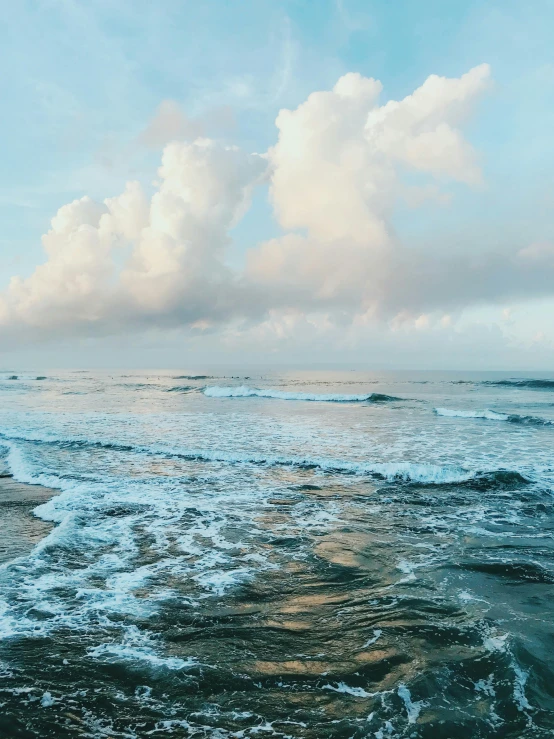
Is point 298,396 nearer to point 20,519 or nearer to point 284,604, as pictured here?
point 20,519

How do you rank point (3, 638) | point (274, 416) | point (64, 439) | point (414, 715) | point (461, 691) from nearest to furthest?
point (414, 715) < point (461, 691) < point (3, 638) < point (64, 439) < point (274, 416)

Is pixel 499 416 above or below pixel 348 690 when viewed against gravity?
below

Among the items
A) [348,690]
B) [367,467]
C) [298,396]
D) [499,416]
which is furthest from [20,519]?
[298,396]

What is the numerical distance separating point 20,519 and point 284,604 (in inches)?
310

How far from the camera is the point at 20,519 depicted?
1130 cm

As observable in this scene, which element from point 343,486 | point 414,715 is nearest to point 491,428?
point 343,486

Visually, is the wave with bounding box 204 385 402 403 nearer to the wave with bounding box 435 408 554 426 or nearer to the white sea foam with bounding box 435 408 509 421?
the white sea foam with bounding box 435 408 509 421

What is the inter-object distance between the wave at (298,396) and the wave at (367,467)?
109ft

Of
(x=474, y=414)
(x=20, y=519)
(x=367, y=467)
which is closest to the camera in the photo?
(x=20, y=519)

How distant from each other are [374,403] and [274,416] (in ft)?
55.0

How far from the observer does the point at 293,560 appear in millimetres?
8727

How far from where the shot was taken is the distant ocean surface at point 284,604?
4.67 m

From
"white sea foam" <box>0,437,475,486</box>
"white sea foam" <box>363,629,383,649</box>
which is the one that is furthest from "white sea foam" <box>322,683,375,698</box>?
"white sea foam" <box>0,437,475,486</box>

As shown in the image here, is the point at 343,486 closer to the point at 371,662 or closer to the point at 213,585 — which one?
the point at 213,585
